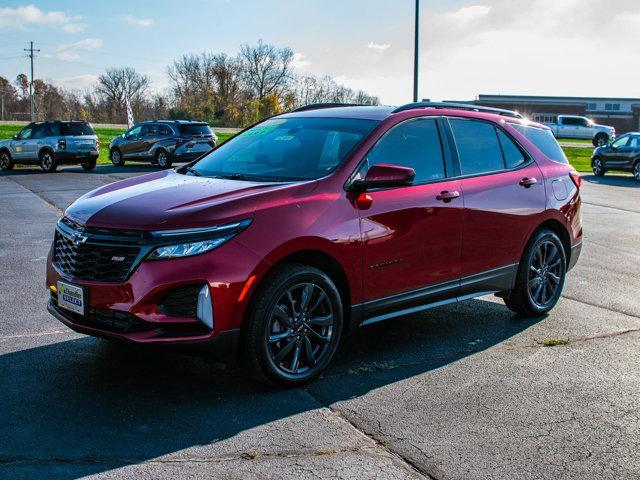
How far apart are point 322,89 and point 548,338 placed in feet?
311

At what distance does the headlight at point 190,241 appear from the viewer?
424cm

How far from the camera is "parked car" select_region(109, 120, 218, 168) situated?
86.6 ft

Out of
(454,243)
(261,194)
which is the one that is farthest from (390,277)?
(261,194)

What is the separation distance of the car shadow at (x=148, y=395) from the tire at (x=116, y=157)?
2318 centimetres

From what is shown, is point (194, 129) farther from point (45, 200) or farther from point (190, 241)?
point (190, 241)

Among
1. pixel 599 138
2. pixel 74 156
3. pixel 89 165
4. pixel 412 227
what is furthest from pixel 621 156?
pixel 599 138

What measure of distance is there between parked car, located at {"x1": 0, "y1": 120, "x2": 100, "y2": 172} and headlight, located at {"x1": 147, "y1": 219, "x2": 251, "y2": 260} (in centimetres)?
2196

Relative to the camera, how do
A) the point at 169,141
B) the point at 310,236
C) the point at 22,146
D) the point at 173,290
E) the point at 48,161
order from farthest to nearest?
the point at 169,141
the point at 22,146
the point at 48,161
the point at 310,236
the point at 173,290

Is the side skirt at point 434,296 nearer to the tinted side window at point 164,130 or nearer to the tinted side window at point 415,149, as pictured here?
the tinted side window at point 415,149

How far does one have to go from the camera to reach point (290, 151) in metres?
5.47

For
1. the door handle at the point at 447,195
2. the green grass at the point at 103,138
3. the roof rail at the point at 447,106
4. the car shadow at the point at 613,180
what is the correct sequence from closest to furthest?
the door handle at the point at 447,195
the roof rail at the point at 447,106
the car shadow at the point at 613,180
the green grass at the point at 103,138

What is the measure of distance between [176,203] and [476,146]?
273cm

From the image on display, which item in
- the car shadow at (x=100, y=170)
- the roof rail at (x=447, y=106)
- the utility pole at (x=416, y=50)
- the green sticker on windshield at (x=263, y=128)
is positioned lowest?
the car shadow at (x=100, y=170)

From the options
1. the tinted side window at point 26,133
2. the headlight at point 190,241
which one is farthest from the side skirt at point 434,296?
the tinted side window at point 26,133
